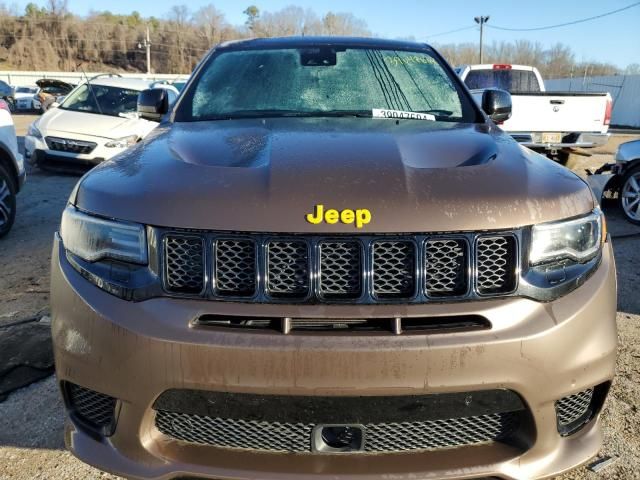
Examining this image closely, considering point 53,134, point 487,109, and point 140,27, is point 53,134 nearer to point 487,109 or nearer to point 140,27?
point 487,109

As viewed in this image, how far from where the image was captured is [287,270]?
1695 millimetres

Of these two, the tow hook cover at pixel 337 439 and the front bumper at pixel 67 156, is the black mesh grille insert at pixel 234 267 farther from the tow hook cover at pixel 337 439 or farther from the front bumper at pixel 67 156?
the front bumper at pixel 67 156

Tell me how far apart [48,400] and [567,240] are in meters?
2.51

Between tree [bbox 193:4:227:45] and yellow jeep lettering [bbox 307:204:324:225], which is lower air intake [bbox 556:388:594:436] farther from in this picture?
tree [bbox 193:4:227:45]

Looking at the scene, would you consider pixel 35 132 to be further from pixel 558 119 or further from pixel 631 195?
pixel 631 195

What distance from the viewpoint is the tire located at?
6883 mm

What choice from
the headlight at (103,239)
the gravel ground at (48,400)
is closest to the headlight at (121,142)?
the gravel ground at (48,400)

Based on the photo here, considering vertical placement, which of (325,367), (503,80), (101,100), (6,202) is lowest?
(6,202)

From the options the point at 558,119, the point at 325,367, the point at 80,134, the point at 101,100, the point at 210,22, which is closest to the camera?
the point at 325,367

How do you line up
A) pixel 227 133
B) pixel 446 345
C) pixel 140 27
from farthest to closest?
1. pixel 140 27
2. pixel 227 133
3. pixel 446 345

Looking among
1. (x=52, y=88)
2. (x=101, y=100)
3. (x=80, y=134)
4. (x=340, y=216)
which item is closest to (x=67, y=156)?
(x=80, y=134)

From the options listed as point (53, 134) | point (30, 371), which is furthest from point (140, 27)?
point (30, 371)

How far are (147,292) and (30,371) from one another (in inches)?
73.9

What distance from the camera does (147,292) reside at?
172cm
